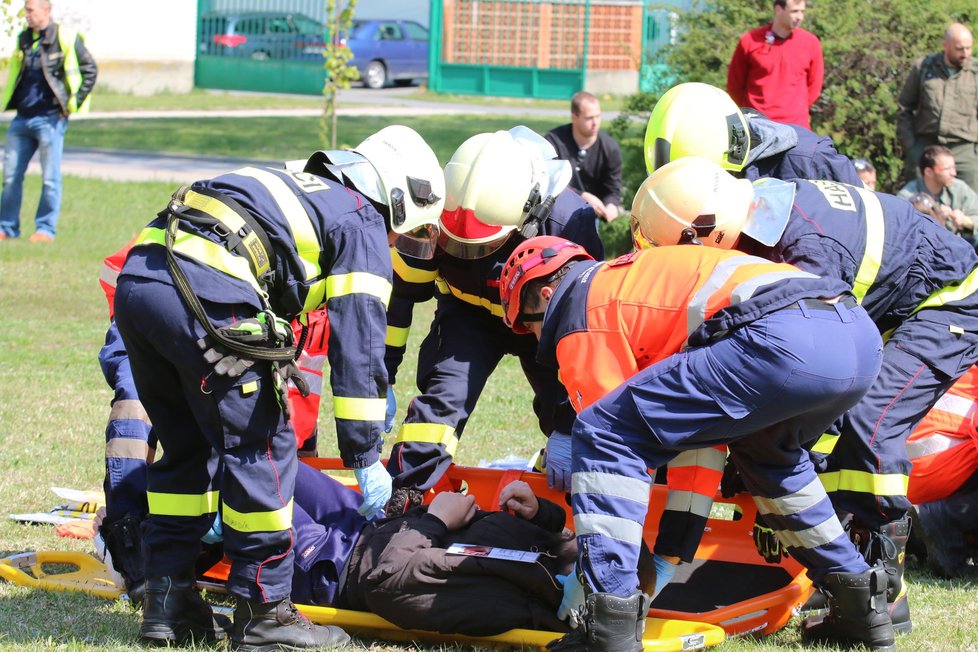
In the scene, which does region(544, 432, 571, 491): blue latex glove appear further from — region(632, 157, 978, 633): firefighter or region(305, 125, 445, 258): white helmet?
region(305, 125, 445, 258): white helmet

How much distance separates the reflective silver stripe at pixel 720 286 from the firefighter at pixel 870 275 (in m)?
0.53

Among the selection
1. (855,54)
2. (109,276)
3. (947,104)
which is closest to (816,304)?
(109,276)

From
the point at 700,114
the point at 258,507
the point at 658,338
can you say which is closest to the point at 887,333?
the point at 700,114

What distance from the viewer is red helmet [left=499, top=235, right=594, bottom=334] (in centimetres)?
420

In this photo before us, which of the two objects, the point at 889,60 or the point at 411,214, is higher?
the point at 889,60

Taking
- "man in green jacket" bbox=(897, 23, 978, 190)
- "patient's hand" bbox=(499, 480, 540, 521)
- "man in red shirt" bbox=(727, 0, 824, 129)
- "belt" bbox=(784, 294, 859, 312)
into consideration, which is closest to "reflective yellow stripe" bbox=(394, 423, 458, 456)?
"patient's hand" bbox=(499, 480, 540, 521)

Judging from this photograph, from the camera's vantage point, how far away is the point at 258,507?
396 centimetres

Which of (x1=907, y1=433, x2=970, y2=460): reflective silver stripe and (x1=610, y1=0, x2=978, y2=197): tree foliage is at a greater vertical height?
(x1=610, y1=0, x2=978, y2=197): tree foliage

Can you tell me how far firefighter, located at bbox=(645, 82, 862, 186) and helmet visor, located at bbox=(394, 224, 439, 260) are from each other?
0.97 metres

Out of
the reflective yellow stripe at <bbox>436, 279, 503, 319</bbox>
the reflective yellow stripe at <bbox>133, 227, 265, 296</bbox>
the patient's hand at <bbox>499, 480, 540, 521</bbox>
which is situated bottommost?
the patient's hand at <bbox>499, 480, 540, 521</bbox>

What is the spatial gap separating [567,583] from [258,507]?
1059mm

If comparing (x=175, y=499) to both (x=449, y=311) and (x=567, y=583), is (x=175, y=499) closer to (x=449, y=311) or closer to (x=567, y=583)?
(x=567, y=583)

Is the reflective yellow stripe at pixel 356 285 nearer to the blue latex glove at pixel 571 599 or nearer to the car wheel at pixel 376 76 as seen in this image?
the blue latex glove at pixel 571 599

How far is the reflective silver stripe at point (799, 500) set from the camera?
4.02 m
